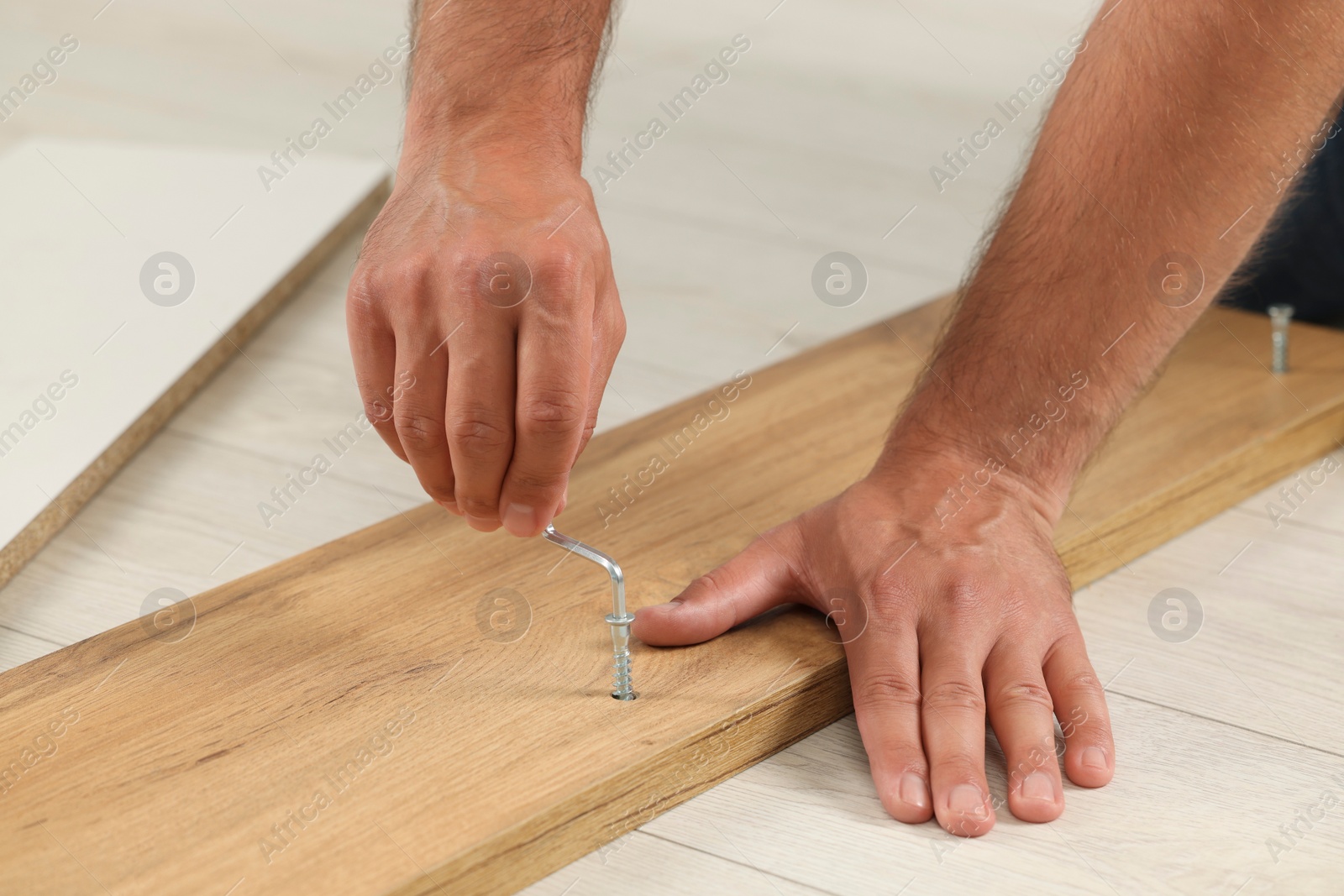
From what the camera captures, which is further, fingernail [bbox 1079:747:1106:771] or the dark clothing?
the dark clothing

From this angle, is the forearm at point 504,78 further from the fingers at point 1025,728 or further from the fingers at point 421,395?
the fingers at point 1025,728

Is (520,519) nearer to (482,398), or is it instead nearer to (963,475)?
(482,398)

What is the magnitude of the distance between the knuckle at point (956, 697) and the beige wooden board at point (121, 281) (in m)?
0.67

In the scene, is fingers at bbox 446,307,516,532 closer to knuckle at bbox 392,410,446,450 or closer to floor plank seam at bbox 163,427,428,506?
knuckle at bbox 392,410,446,450

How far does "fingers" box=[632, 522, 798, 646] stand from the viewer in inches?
33.0

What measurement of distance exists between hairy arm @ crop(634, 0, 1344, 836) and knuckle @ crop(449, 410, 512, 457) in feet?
→ 0.62

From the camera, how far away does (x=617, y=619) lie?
0.78m

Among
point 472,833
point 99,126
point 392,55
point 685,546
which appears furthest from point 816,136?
point 472,833

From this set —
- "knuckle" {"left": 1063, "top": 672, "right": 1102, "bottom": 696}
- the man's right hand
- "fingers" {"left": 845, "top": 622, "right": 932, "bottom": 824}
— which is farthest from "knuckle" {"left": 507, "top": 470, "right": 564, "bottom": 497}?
"knuckle" {"left": 1063, "top": 672, "right": 1102, "bottom": 696}

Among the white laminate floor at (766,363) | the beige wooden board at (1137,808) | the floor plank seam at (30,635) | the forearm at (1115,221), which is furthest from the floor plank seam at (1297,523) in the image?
the floor plank seam at (30,635)

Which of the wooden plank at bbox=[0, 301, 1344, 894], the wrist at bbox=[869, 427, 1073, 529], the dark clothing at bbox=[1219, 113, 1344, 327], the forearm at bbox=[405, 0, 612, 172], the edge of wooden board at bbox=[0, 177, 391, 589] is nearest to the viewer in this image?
the wooden plank at bbox=[0, 301, 1344, 894]

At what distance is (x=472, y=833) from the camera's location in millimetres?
685

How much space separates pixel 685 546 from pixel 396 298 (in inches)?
13.1

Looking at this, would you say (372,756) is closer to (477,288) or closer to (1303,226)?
(477,288)
